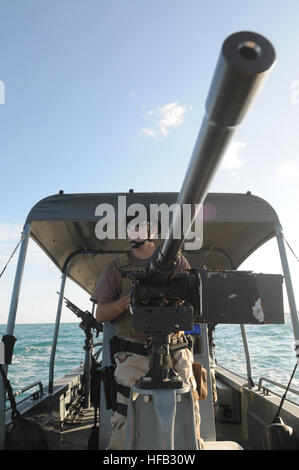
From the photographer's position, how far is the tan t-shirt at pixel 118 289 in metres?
2.78

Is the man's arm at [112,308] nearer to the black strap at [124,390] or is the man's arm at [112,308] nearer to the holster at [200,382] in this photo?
the black strap at [124,390]

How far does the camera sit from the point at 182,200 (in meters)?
1.26

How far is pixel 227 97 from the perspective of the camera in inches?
33.3

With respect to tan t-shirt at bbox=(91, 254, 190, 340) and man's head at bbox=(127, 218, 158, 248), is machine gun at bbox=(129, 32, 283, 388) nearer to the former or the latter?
man's head at bbox=(127, 218, 158, 248)

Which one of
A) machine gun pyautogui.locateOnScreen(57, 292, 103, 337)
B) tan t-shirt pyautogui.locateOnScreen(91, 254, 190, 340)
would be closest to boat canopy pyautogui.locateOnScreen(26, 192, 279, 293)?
machine gun pyautogui.locateOnScreen(57, 292, 103, 337)

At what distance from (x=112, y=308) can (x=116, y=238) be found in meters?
2.54

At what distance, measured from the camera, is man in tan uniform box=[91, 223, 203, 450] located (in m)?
2.44

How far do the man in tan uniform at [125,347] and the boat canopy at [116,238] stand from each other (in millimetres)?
840

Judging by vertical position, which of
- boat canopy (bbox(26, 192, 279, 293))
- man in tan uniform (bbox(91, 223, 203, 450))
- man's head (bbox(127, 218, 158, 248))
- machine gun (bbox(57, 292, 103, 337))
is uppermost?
boat canopy (bbox(26, 192, 279, 293))

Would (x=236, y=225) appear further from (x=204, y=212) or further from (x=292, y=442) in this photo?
(x=292, y=442)

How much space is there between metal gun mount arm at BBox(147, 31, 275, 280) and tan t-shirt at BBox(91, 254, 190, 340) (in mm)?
1746

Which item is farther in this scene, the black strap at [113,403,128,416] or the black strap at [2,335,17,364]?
the black strap at [2,335,17,364]

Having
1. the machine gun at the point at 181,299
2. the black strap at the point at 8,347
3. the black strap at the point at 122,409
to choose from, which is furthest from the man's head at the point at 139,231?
the black strap at the point at 8,347
